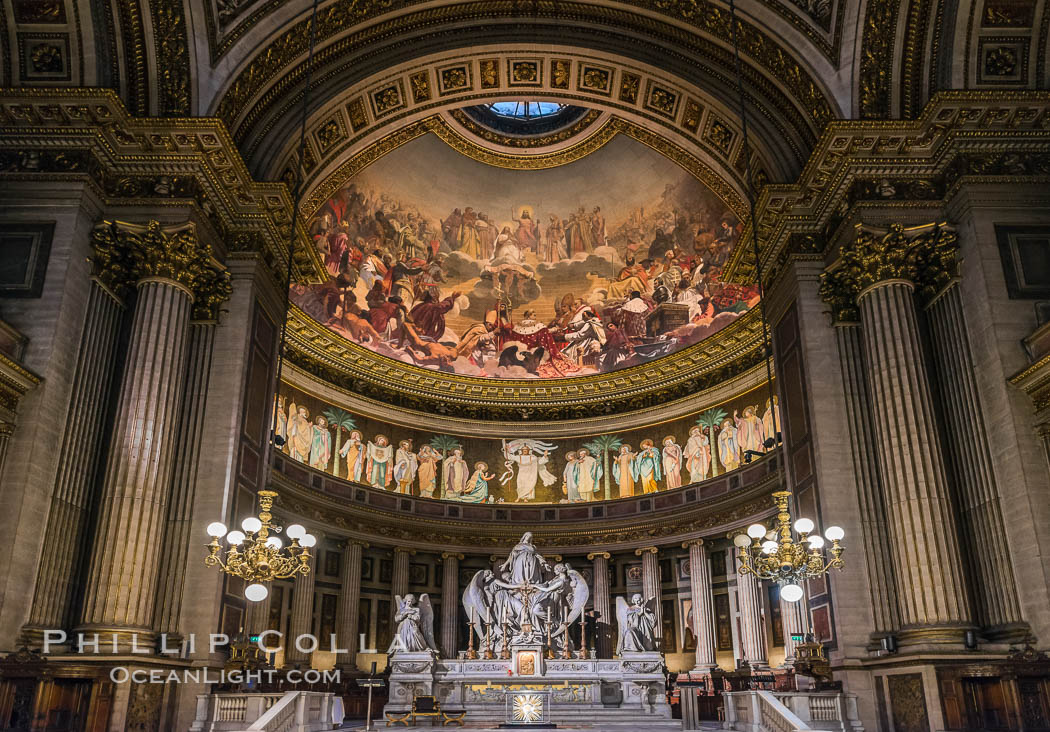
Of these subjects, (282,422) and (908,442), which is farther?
(282,422)

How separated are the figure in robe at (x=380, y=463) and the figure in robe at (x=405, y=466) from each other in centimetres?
26

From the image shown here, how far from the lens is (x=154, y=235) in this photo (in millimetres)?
15141

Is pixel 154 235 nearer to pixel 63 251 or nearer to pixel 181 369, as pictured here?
pixel 63 251

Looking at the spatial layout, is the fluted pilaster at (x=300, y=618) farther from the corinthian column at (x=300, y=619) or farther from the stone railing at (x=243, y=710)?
the stone railing at (x=243, y=710)

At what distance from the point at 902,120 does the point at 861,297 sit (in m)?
3.34

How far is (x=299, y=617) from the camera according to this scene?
1019 inches

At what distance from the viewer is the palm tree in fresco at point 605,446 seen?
32.1 meters

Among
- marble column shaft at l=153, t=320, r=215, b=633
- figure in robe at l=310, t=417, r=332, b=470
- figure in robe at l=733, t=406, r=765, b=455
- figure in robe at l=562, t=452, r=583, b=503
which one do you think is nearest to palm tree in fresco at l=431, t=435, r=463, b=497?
figure in robe at l=562, t=452, r=583, b=503

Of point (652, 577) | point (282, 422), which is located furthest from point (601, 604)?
point (282, 422)

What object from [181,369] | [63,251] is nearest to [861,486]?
[181,369]

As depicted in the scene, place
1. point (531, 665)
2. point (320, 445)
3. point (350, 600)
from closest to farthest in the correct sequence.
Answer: point (531, 665) < point (350, 600) < point (320, 445)

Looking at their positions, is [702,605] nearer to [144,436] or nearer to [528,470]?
[528,470]

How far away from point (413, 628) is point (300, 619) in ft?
21.8

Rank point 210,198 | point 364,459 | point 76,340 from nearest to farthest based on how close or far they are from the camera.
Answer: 1. point 76,340
2. point 210,198
3. point 364,459
